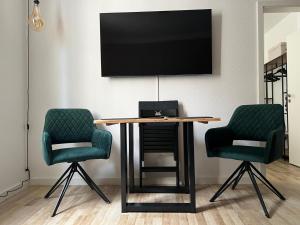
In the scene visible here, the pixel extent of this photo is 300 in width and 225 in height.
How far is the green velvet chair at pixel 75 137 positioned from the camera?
2219 mm

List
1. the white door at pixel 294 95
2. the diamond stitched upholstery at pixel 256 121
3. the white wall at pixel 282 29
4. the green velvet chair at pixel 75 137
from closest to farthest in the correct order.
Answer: the green velvet chair at pixel 75 137, the diamond stitched upholstery at pixel 256 121, the white door at pixel 294 95, the white wall at pixel 282 29

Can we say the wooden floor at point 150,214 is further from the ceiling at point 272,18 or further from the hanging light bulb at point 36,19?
the ceiling at point 272,18

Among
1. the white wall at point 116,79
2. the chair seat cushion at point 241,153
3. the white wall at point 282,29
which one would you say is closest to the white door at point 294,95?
the white wall at point 282,29

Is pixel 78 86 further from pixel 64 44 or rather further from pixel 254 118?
pixel 254 118

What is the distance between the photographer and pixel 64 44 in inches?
115

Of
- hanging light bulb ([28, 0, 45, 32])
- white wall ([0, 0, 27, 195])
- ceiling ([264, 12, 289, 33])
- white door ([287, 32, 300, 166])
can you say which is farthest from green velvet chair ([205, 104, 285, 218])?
ceiling ([264, 12, 289, 33])

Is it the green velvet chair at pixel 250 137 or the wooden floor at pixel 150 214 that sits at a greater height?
the green velvet chair at pixel 250 137

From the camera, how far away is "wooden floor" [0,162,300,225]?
1.87 m

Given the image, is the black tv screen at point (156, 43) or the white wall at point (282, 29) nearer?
the black tv screen at point (156, 43)

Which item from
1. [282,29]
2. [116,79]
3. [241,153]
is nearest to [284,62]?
[282,29]

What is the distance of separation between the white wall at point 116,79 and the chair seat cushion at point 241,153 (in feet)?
2.02

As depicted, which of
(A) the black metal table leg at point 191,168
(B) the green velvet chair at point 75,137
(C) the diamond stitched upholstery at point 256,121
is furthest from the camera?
(C) the diamond stitched upholstery at point 256,121

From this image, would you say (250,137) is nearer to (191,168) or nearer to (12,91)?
(191,168)

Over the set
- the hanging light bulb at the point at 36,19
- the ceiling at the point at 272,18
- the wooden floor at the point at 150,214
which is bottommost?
the wooden floor at the point at 150,214
